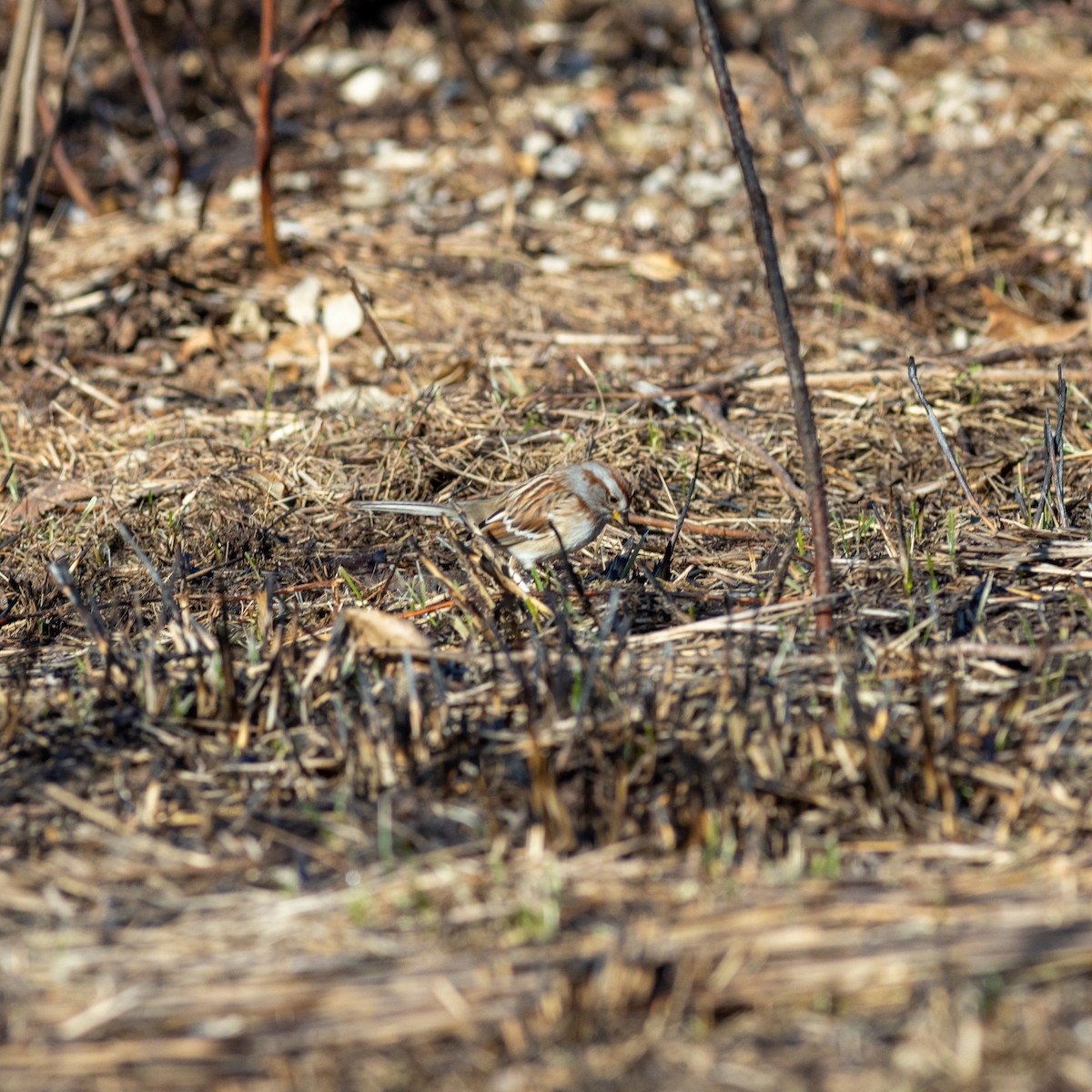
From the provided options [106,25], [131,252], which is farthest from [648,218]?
[106,25]

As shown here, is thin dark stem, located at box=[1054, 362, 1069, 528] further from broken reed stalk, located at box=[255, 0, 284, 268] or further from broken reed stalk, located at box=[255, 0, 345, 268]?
broken reed stalk, located at box=[255, 0, 284, 268]

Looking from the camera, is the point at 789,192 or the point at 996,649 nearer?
the point at 996,649

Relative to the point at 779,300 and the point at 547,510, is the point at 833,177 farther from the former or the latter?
the point at 779,300

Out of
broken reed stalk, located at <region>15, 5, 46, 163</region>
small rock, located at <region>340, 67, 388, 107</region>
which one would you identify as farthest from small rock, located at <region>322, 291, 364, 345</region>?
small rock, located at <region>340, 67, 388, 107</region>

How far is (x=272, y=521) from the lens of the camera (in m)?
4.63

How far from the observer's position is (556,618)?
317 cm

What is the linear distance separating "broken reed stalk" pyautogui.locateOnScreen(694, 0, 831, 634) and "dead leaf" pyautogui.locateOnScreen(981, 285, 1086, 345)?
102 inches

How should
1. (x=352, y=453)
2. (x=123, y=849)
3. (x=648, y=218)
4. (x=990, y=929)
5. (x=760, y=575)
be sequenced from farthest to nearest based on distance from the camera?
(x=648, y=218)
(x=352, y=453)
(x=760, y=575)
(x=123, y=849)
(x=990, y=929)

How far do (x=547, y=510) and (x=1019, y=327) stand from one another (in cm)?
241

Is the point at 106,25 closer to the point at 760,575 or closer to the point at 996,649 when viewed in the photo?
the point at 760,575

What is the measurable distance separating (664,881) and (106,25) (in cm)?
852

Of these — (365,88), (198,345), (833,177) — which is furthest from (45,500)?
(365,88)

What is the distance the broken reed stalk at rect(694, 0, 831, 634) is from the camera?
3.07 m

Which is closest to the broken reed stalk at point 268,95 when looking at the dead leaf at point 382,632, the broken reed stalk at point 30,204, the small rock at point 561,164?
the broken reed stalk at point 30,204
